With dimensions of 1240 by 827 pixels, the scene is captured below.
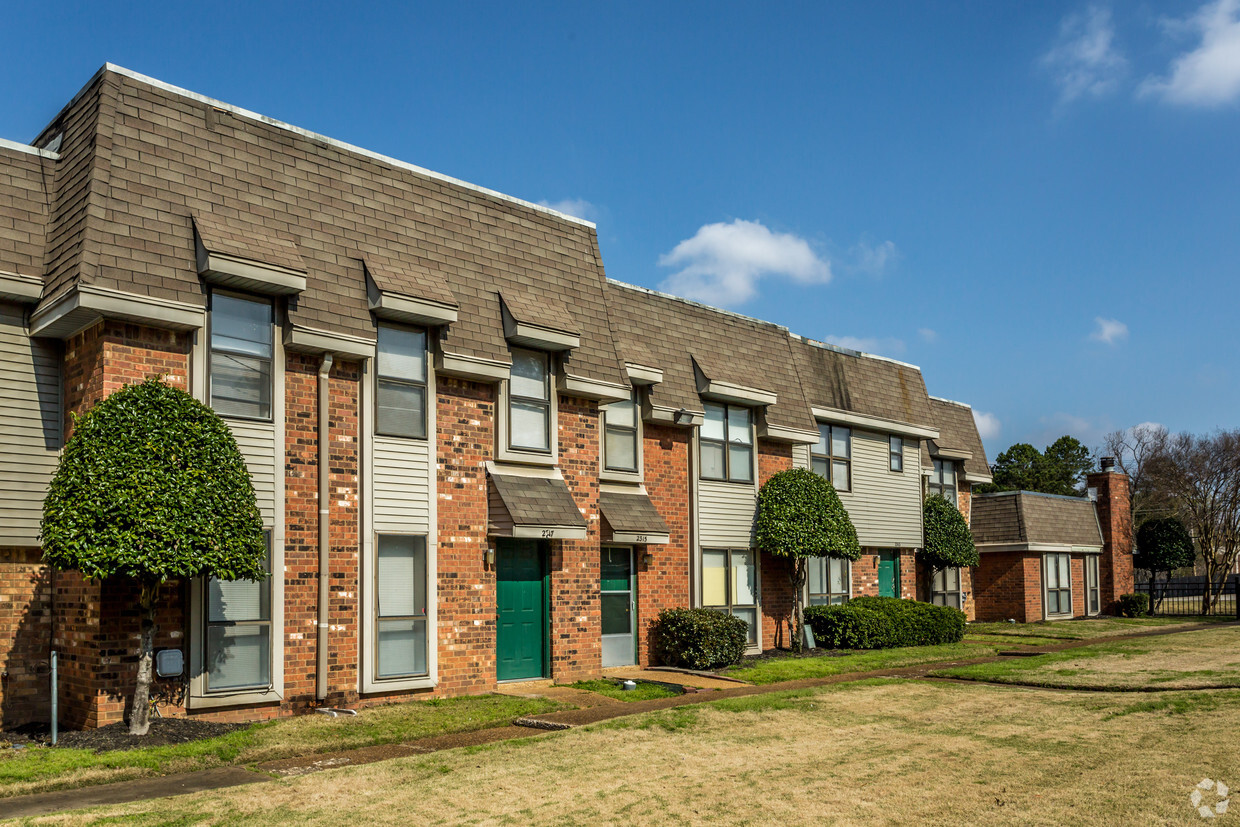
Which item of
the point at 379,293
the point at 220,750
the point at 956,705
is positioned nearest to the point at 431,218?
the point at 379,293

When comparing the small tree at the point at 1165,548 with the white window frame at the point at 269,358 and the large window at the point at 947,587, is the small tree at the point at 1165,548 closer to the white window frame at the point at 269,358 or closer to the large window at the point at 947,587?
the large window at the point at 947,587

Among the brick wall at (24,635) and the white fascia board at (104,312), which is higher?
the white fascia board at (104,312)

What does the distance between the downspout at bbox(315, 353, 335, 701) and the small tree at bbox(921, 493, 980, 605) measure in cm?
1962

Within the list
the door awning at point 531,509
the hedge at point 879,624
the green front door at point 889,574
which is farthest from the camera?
the green front door at point 889,574

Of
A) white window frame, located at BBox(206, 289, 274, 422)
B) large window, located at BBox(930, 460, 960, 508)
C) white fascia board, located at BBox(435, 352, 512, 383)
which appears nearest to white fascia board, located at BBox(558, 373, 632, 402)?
white fascia board, located at BBox(435, 352, 512, 383)

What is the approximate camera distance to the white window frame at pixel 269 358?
42.6ft

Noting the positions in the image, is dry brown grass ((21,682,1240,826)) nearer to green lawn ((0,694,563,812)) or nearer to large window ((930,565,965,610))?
green lawn ((0,694,563,812))

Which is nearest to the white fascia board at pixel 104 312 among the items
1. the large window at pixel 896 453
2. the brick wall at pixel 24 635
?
the brick wall at pixel 24 635

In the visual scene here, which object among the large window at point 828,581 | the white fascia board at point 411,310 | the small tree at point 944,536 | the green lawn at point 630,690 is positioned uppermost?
the white fascia board at point 411,310

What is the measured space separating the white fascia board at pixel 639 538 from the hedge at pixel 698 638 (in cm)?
155

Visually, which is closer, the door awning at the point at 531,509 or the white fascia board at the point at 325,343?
the white fascia board at the point at 325,343

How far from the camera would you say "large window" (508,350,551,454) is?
16.6 metres

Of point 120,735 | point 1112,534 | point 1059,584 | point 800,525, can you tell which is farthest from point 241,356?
point 1112,534

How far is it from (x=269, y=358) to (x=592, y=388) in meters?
5.77
